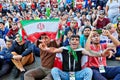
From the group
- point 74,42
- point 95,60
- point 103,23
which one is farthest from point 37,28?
point 103,23

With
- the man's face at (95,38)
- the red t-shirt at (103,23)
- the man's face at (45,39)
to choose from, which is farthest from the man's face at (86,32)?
the red t-shirt at (103,23)

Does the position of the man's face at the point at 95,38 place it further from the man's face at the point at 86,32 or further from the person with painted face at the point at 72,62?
the man's face at the point at 86,32

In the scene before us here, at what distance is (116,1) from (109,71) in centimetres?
351

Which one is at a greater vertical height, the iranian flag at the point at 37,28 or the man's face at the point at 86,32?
the iranian flag at the point at 37,28

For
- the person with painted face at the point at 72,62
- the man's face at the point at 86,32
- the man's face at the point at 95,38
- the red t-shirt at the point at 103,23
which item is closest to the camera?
the person with painted face at the point at 72,62

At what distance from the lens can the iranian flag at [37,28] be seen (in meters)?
4.54

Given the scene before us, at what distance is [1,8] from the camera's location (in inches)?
586

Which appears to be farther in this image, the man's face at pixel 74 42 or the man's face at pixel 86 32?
the man's face at pixel 86 32

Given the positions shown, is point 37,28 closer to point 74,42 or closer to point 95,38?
point 74,42

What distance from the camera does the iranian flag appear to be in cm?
454

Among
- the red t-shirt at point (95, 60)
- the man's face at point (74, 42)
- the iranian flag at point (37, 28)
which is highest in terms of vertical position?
the iranian flag at point (37, 28)

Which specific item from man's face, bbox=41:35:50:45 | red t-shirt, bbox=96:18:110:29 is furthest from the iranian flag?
red t-shirt, bbox=96:18:110:29

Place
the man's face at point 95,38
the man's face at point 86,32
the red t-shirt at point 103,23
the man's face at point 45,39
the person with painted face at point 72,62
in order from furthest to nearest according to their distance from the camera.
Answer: the red t-shirt at point 103,23 < the man's face at point 86,32 < the man's face at point 95,38 < the man's face at point 45,39 < the person with painted face at point 72,62

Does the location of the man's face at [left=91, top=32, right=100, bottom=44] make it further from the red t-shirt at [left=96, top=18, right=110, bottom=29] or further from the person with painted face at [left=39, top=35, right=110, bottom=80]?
the red t-shirt at [left=96, top=18, right=110, bottom=29]
